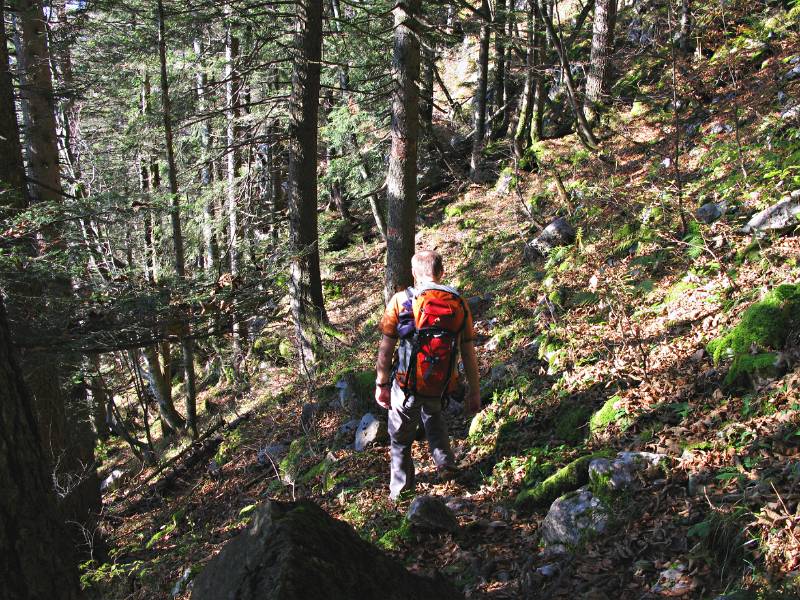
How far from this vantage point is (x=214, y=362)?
657 inches

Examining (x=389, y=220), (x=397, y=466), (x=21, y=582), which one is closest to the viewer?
(x=21, y=582)

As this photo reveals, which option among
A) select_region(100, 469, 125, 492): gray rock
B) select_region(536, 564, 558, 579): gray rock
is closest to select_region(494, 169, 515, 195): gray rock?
select_region(536, 564, 558, 579): gray rock

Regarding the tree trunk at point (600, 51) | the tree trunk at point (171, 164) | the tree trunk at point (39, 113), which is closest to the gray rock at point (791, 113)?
the tree trunk at point (600, 51)

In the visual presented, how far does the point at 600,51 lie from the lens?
508 inches

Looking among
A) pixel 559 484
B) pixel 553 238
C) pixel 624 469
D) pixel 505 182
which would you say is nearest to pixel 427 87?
pixel 505 182

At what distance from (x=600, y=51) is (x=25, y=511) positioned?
554 inches

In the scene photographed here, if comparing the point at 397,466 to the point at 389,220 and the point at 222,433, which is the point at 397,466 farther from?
the point at 222,433

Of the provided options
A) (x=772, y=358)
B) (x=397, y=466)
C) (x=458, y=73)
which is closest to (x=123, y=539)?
(x=397, y=466)

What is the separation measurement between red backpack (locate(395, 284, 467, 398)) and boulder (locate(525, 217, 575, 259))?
516 centimetres

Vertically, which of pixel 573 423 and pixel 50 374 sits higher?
pixel 573 423

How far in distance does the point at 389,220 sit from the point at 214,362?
10877 mm

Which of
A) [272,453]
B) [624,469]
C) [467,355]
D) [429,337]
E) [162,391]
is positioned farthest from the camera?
[162,391]

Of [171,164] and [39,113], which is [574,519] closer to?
[39,113]

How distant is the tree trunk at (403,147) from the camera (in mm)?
7328
